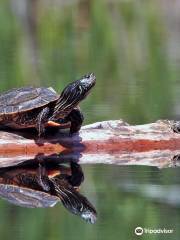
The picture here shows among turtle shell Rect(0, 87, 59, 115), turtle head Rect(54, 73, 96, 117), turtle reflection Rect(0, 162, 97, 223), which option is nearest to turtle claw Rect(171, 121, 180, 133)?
turtle head Rect(54, 73, 96, 117)

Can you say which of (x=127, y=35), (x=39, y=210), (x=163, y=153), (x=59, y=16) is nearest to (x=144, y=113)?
(x=163, y=153)

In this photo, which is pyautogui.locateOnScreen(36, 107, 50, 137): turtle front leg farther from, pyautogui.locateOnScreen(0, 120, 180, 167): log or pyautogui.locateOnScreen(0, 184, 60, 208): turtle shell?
pyautogui.locateOnScreen(0, 184, 60, 208): turtle shell

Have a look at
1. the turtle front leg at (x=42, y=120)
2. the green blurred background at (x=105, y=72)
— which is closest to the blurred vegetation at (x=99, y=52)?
the green blurred background at (x=105, y=72)

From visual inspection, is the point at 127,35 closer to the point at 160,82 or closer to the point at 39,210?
the point at 160,82

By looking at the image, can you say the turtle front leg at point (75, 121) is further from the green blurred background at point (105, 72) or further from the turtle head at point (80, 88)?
the green blurred background at point (105, 72)

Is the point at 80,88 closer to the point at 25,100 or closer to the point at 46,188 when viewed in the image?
the point at 25,100

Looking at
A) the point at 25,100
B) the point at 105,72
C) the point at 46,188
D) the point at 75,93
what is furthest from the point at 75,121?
the point at 105,72
